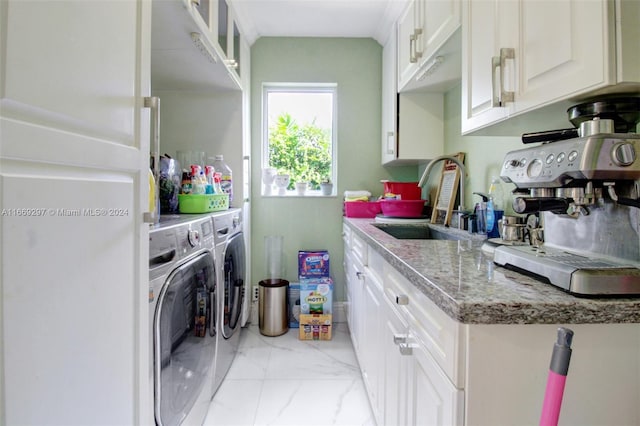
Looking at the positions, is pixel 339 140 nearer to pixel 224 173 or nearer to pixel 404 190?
pixel 404 190

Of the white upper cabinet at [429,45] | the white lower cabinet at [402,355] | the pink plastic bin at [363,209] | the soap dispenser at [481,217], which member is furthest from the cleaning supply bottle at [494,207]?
the pink plastic bin at [363,209]

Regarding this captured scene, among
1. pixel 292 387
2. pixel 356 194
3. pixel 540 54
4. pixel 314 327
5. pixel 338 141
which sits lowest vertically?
pixel 292 387

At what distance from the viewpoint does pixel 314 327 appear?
242 cm

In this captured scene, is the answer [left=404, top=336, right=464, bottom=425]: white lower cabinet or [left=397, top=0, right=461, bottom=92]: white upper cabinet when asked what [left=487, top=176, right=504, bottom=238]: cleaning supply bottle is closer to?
[left=397, top=0, right=461, bottom=92]: white upper cabinet

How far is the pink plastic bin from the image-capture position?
8.07 feet

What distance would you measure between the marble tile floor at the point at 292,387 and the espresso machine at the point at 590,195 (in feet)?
3.99

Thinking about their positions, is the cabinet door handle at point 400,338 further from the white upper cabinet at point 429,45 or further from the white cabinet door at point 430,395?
the white upper cabinet at point 429,45

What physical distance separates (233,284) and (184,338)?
819 mm

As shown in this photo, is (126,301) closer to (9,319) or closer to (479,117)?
(9,319)

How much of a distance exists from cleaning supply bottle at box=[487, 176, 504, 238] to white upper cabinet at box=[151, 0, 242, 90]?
5.11ft

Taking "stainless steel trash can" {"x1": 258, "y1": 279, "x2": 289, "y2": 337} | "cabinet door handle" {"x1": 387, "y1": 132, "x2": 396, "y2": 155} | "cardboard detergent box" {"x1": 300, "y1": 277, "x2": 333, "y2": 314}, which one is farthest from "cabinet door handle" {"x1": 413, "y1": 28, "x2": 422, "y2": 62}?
"stainless steel trash can" {"x1": 258, "y1": 279, "x2": 289, "y2": 337}

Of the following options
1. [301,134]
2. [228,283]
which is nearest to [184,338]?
[228,283]

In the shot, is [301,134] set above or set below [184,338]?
above

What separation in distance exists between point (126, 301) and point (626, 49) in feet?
4.08
